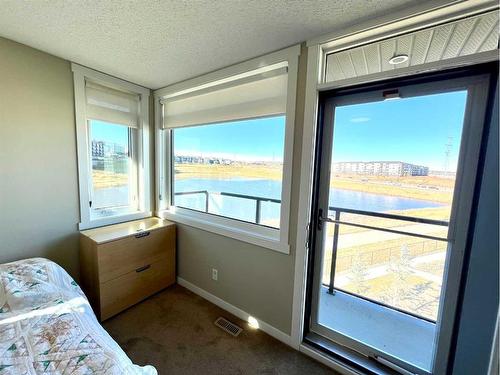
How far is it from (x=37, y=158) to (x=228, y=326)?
2219 millimetres

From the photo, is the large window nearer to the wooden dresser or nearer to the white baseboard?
the wooden dresser

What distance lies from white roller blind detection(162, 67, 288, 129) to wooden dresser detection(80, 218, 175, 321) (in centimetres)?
127

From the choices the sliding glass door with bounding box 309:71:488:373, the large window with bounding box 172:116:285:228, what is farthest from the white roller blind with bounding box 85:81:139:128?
the sliding glass door with bounding box 309:71:488:373

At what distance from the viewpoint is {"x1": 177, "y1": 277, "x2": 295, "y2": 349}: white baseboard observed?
178 centimetres

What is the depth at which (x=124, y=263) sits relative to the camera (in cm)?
205

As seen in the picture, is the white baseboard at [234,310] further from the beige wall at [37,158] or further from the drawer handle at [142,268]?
the beige wall at [37,158]

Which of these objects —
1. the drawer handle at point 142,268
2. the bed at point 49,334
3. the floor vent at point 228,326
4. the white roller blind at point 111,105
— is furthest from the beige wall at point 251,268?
the white roller blind at point 111,105

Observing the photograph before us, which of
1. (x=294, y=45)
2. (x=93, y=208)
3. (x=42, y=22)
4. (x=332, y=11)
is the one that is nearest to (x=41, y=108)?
(x=42, y=22)

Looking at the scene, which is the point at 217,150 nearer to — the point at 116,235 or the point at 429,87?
the point at 116,235

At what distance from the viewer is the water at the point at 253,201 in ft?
4.79

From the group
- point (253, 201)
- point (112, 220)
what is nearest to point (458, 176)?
point (253, 201)

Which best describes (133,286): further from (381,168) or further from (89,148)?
(381,168)

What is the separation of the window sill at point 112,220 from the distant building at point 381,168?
2301mm

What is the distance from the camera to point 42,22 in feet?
4.63
